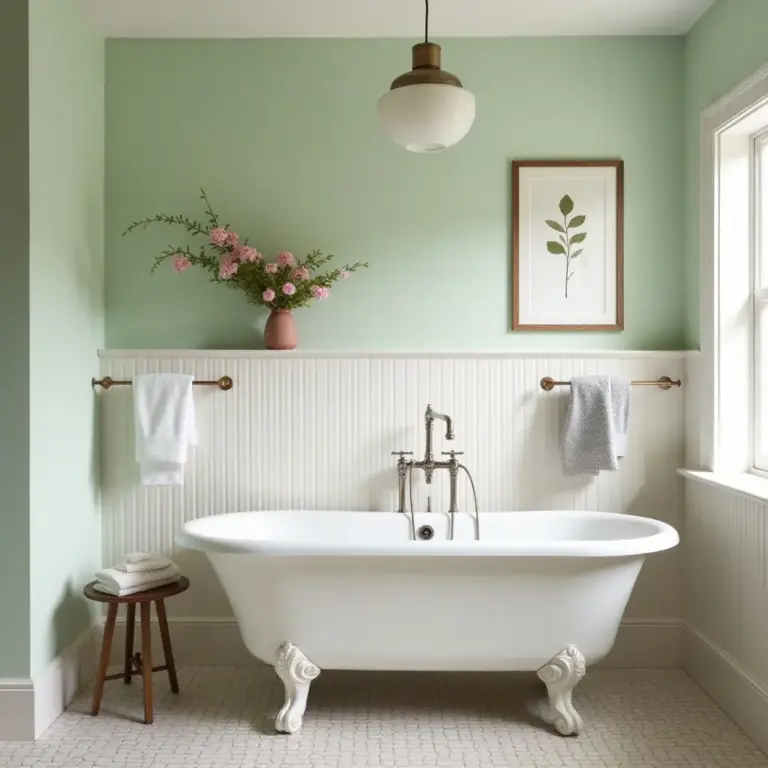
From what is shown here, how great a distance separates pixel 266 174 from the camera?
11.6 ft

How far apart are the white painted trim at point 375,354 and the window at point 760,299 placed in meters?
0.32

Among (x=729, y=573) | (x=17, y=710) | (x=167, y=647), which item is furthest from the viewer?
(x=167, y=647)

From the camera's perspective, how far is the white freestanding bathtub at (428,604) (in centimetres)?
271

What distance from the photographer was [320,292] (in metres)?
3.36

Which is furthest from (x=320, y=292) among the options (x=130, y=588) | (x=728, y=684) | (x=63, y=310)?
(x=728, y=684)

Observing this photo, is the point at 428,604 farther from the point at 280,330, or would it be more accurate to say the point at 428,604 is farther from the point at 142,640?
the point at 280,330

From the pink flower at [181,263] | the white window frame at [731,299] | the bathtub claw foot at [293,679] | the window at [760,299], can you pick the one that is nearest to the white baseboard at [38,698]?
the bathtub claw foot at [293,679]

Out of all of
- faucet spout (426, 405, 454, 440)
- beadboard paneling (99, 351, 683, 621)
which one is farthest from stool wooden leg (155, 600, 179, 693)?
faucet spout (426, 405, 454, 440)

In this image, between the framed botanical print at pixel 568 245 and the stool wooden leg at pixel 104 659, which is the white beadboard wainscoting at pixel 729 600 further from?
the stool wooden leg at pixel 104 659

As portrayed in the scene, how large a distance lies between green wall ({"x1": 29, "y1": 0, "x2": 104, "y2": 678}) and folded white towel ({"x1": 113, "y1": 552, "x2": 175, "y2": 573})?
23cm

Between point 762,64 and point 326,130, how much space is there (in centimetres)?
164

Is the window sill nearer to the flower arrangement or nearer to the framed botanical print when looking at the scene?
the framed botanical print

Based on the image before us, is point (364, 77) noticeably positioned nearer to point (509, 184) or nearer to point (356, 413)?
point (509, 184)

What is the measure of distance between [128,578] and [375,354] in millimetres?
1255
